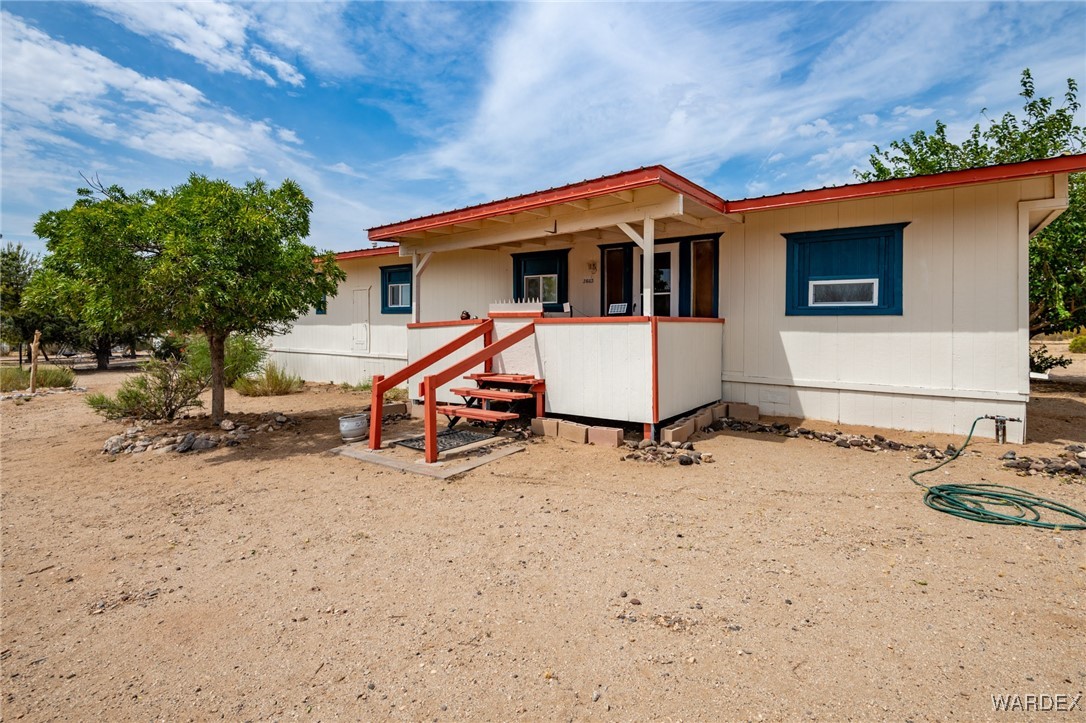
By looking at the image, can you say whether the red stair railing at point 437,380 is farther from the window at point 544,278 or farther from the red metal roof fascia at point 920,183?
the red metal roof fascia at point 920,183

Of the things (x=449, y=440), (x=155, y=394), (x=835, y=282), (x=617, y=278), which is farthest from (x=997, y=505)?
(x=155, y=394)

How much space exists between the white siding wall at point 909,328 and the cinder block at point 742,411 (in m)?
0.22

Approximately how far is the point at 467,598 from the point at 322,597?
30.6 inches

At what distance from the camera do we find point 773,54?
8.47 meters

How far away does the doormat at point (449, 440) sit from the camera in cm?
608

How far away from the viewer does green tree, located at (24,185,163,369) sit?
5.63 meters

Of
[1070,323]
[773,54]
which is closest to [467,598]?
[773,54]

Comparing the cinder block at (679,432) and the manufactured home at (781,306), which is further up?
the manufactured home at (781,306)

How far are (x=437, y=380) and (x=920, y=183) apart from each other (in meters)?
5.67

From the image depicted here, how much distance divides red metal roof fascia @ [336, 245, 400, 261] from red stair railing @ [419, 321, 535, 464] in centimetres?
523

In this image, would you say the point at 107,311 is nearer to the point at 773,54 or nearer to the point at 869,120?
the point at 773,54

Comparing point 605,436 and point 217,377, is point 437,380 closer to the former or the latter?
point 605,436

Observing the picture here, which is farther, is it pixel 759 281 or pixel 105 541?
pixel 759 281

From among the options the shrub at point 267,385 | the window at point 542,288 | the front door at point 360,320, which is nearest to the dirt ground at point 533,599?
the window at point 542,288
